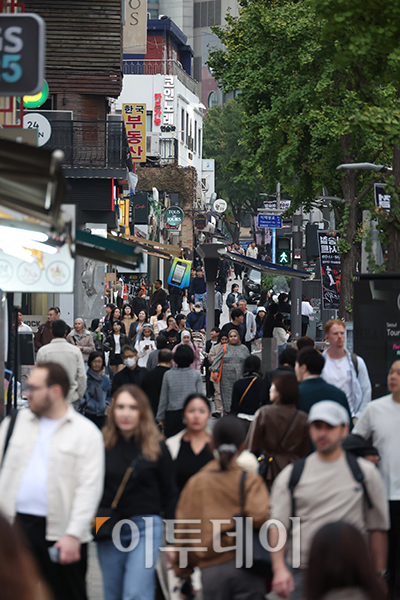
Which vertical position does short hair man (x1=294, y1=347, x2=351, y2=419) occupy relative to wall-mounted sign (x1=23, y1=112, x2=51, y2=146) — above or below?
below

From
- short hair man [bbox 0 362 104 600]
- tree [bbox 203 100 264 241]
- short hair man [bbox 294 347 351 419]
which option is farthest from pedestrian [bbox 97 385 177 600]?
tree [bbox 203 100 264 241]

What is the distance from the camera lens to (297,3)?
27984 mm

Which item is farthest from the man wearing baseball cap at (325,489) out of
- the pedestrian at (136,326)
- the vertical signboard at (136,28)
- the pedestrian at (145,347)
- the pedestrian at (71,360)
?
the vertical signboard at (136,28)

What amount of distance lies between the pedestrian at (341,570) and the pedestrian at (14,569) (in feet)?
2.59

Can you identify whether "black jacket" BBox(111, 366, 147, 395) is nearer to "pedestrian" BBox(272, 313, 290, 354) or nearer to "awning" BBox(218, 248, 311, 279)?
"pedestrian" BBox(272, 313, 290, 354)

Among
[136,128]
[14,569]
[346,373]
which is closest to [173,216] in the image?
[136,128]

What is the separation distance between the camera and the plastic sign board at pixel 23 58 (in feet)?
26.3

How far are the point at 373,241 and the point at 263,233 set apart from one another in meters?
58.8

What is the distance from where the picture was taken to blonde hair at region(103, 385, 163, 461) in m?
5.66

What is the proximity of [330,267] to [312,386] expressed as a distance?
20106 millimetres

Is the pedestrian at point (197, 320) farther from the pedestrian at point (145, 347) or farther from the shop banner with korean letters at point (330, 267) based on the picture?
the pedestrian at point (145, 347)

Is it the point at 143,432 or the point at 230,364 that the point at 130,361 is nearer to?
the point at 230,364

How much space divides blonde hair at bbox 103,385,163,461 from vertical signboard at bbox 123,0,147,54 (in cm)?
3658

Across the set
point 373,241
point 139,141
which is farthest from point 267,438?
point 139,141
